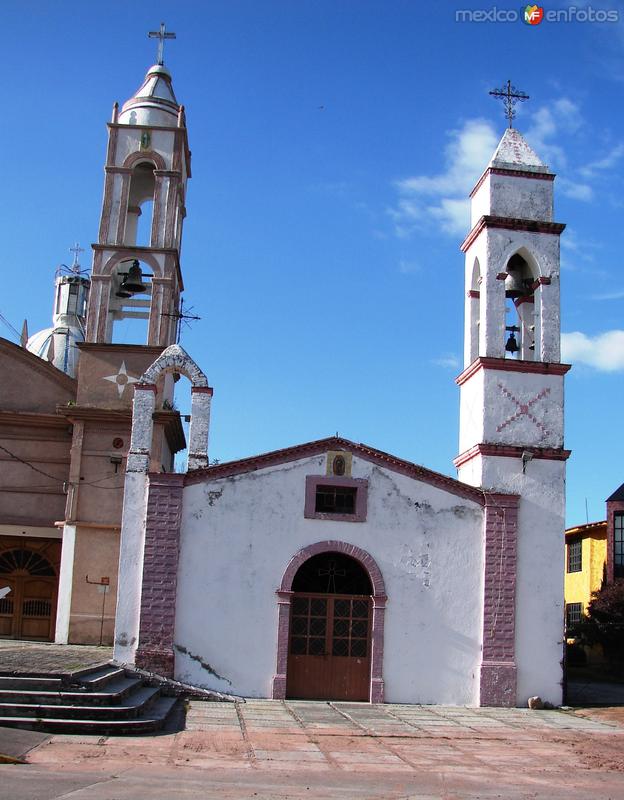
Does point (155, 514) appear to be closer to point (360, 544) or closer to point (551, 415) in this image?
point (360, 544)

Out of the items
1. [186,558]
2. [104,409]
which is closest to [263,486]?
[186,558]

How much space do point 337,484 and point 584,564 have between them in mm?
20827

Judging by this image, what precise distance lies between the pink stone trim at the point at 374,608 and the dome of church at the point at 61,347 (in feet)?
75.0

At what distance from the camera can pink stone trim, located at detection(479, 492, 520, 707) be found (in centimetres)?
2070

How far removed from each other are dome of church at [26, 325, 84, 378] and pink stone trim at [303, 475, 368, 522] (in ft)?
73.5

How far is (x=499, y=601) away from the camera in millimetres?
21031

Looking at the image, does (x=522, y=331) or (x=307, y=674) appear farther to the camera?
(x=522, y=331)

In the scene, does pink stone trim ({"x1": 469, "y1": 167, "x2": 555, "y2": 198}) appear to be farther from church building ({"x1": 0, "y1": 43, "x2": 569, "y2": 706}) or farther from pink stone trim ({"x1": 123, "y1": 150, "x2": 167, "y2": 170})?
pink stone trim ({"x1": 123, "y1": 150, "x2": 167, "y2": 170})

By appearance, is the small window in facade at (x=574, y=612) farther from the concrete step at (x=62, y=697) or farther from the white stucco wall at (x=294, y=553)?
the concrete step at (x=62, y=697)

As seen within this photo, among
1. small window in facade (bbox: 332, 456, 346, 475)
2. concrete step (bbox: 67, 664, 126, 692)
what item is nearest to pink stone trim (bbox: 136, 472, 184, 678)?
concrete step (bbox: 67, 664, 126, 692)

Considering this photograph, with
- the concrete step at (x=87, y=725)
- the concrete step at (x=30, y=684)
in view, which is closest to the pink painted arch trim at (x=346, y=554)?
the concrete step at (x=87, y=725)

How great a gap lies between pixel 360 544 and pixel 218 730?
6292 mm

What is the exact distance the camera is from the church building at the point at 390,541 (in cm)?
2017

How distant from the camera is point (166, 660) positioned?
19.7 m
